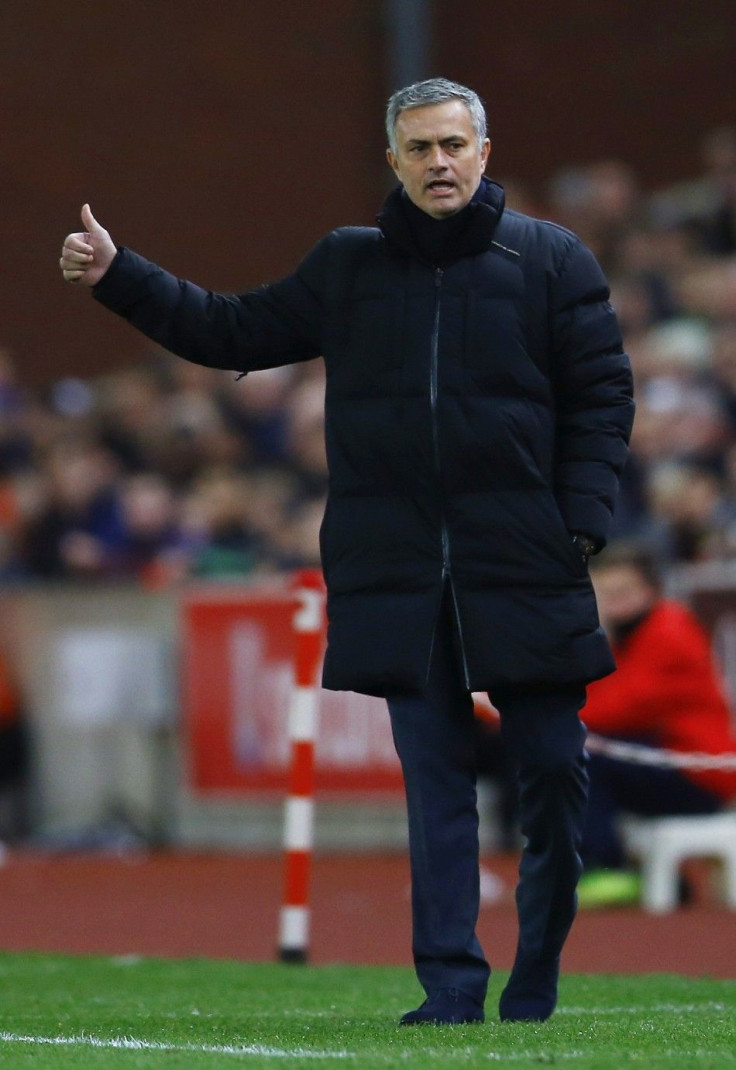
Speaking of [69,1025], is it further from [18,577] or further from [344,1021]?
[18,577]

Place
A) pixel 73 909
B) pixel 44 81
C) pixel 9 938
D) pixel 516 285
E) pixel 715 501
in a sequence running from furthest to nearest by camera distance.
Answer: pixel 44 81, pixel 715 501, pixel 73 909, pixel 9 938, pixel 516 285

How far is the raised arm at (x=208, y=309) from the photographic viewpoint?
5219mm

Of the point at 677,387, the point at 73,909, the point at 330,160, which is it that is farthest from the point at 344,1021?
the point at 330,160

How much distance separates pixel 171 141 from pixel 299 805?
13.2 m

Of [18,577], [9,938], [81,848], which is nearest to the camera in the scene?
[9,938]

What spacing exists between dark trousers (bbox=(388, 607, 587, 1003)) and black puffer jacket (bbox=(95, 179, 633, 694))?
11 cm

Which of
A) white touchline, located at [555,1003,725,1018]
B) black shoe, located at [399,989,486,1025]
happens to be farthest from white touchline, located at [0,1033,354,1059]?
white touchline, located at [555,1003,725,1018]

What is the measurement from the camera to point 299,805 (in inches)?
299

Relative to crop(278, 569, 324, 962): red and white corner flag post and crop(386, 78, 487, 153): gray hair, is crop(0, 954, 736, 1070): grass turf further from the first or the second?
crop(386, 78, 487, 153): gray hair

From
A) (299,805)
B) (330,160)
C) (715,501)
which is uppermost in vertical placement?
(330,160)

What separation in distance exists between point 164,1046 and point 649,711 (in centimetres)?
489

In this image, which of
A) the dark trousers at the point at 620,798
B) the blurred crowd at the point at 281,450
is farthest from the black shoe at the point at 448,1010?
the blurred crowd at the point at 281,450

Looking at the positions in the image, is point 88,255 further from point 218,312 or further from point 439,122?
point 439,122

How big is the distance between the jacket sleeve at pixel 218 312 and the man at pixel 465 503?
0.08 m
